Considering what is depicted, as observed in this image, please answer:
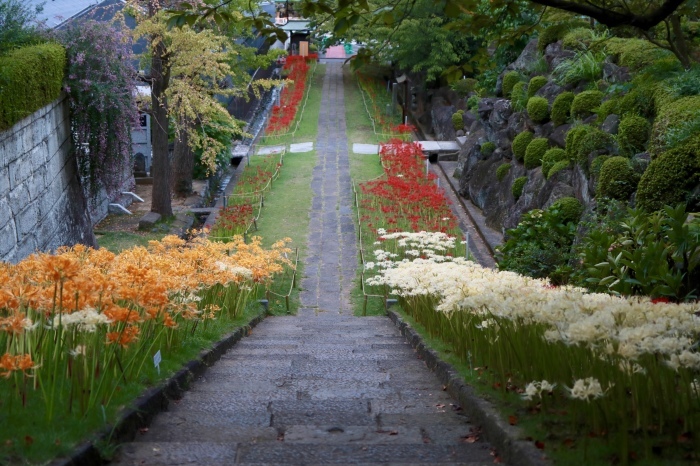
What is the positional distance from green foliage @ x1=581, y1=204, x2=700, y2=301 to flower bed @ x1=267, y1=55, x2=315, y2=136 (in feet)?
45.4

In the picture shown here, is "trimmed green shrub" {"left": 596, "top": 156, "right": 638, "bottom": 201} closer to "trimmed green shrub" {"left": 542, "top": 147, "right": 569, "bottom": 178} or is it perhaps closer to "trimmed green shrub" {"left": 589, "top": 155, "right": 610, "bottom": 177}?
"trimmed green shrub" {"left": 589, "top": 155, "right": 610, "bottom": 177}

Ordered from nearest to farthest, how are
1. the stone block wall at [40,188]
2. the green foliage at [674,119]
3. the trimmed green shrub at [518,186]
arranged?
the stone block wall at [40,188], the green foliage at [674,119], the trimmed green shrub at [518,186]

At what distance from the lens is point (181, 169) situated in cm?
2042

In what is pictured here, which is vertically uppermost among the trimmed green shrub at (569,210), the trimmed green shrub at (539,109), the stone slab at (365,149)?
the trimmed green shrub at (539,109)

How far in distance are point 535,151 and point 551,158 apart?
108 cm

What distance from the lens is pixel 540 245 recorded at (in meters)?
12.0

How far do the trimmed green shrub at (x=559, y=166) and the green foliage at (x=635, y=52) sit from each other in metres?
1.80

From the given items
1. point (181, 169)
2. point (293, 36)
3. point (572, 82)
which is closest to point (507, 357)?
point (572, 82)

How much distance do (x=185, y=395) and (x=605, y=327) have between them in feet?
9.10

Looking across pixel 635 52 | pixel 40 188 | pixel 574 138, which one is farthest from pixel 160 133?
pixel 635 52

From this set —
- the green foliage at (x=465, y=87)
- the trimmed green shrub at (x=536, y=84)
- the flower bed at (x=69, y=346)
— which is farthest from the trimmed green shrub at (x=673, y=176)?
the green foliage at (x=465, y=87)

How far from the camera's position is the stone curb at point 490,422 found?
12.2 feet

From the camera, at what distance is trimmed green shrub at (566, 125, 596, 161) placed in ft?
42.4

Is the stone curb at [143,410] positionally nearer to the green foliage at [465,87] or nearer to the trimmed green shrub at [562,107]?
the trimmed green shrub at [562,107]
